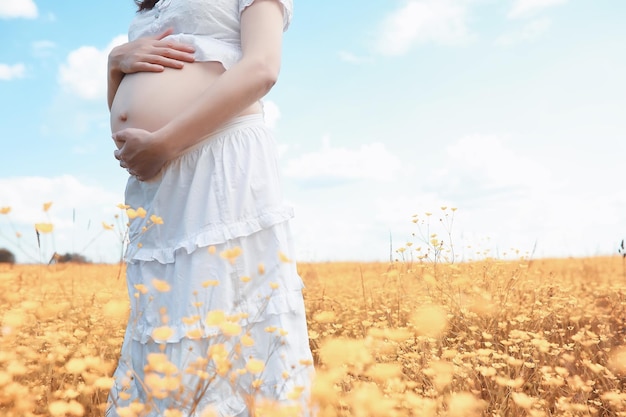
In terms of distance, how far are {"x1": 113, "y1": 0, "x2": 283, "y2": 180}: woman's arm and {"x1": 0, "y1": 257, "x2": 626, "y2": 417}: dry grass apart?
546mm

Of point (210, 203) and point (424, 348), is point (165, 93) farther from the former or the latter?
point (424, 348)

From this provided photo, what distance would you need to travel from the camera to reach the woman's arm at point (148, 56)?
186 centimetres

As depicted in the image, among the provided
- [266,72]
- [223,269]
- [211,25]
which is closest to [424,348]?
[223,269]

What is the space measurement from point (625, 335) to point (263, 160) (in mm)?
2762

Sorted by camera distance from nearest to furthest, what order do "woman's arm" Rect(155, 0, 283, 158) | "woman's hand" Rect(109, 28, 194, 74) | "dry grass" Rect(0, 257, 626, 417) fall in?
"woman's arm" Rect(155, 0, 283, 158), "dry grass" Rect(0, 257, 626, 417), "woman's hand" Rect(109, 28, 194, 74)

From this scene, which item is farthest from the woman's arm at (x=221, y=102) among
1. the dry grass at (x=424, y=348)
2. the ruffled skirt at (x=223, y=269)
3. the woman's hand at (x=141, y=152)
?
the dry grass at (x=424, y=348)

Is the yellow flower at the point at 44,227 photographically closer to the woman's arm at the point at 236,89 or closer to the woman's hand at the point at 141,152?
the woman's hand at the point at 141,152

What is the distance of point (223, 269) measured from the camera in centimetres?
171

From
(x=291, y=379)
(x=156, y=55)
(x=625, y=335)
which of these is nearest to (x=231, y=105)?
(x=156, y=55)

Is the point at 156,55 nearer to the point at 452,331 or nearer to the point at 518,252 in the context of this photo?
the point at 452,331

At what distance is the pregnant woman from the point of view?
1651mm

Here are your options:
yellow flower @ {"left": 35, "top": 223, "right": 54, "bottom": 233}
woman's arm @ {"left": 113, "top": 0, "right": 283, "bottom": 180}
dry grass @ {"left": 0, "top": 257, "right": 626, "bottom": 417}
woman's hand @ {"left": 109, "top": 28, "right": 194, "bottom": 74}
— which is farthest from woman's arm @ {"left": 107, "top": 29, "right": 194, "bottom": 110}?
dry grass @ {"left": 0, "top": 257, "right": 626, "bottom": 417}

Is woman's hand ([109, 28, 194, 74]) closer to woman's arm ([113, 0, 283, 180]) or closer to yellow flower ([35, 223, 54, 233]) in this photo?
woman's arm ([113, 0, 283, 180])

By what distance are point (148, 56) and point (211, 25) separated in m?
0.24
